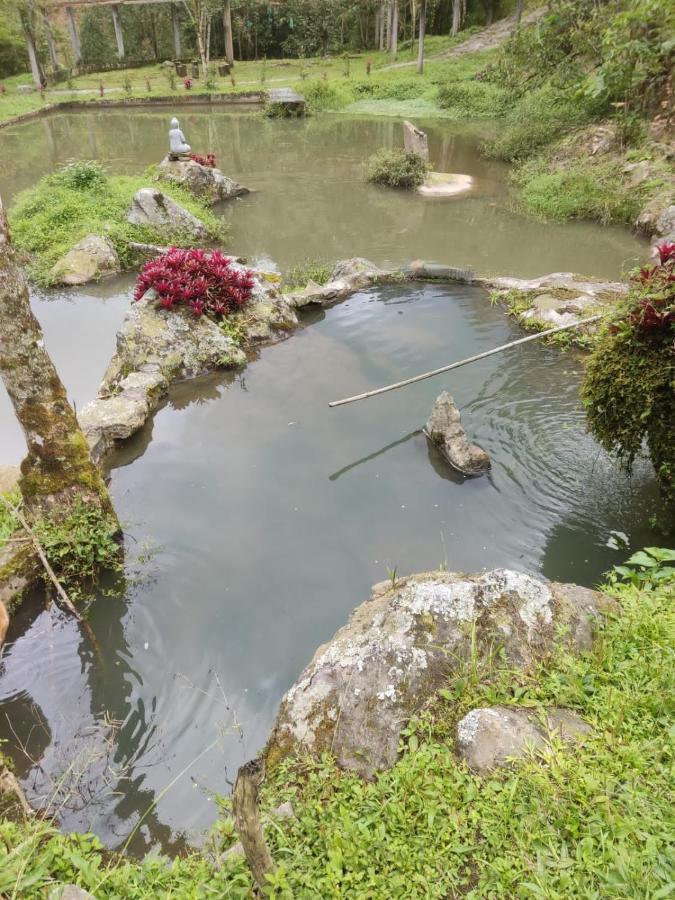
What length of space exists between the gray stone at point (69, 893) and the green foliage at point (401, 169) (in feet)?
52.4

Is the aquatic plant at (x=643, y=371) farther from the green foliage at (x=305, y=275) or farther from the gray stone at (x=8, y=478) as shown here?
the green foliage at (x=305, y=275)

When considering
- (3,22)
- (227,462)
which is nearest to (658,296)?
(227,462)

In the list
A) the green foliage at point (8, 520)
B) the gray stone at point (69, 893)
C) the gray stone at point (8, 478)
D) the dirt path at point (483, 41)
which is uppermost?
the dirt path at point (483, 41)

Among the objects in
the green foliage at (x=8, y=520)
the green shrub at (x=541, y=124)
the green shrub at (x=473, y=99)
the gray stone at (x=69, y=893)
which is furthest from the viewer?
the green shrub at (x=473, y=99)

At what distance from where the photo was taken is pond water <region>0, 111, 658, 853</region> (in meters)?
3.38

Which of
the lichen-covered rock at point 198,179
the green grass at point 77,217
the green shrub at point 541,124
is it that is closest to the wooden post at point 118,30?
the lichen-covered rock at point 198,179

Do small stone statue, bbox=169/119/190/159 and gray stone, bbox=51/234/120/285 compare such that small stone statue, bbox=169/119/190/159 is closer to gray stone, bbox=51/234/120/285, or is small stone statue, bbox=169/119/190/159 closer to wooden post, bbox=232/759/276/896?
gray stone, bbox=51/234/120/285

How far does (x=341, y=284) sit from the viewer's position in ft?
29.8

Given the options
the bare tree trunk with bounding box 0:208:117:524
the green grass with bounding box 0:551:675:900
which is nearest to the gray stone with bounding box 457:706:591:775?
the green grass with bounding box 0:551:675:900

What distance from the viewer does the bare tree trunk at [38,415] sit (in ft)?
12.6

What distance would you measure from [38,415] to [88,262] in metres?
7.38

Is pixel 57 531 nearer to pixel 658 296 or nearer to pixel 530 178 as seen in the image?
pixel 658 296

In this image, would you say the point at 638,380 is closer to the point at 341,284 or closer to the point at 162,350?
the point at 162,350

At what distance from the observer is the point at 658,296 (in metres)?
3.94
